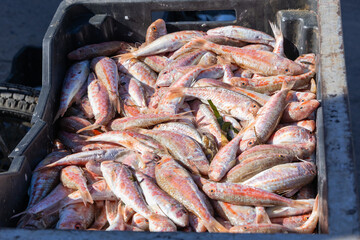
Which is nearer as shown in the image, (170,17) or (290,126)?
(290,126)

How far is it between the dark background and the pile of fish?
2062 mm

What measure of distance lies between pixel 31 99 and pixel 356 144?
2.99 m

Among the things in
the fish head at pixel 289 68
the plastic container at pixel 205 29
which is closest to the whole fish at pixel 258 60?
the fish head at pixel 289 68

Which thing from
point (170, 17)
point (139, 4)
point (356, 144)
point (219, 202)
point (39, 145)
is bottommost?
point (356, 144)

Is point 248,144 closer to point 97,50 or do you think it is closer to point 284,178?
point 284,178

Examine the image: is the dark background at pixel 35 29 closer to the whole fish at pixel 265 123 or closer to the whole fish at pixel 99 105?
the whole fish at pixel 265 123

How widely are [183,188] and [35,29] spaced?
418 cm

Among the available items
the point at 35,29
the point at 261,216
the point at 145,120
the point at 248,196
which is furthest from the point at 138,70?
the point at 35,29

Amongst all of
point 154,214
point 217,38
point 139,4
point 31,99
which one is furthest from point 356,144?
point 31,99

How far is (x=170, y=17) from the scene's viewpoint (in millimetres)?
4141

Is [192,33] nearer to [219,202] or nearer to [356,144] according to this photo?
[219,202]

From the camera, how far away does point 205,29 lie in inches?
140

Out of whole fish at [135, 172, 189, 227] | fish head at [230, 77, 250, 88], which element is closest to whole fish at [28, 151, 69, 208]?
whole fish at [135, 172, 189, 227]

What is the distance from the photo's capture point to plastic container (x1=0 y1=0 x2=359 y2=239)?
5.64ft
